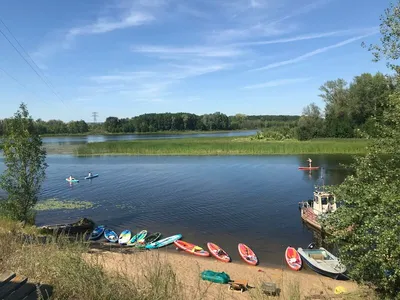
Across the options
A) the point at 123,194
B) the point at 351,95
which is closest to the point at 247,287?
the point at 123,194

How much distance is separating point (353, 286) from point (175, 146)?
179 feet

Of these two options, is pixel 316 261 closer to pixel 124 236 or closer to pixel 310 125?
pixel 124 236

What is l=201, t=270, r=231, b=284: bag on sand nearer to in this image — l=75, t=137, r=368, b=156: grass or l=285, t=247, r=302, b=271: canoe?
l=285, t=247, r=302, b=271: canoe

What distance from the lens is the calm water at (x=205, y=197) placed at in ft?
70.0

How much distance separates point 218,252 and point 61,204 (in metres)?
18.4

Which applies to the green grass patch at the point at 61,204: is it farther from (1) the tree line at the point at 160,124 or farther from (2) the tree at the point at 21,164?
(1) the tree line at the point at 160,124

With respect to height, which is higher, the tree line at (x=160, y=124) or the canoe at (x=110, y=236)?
the tree line at (x=160, y=124)

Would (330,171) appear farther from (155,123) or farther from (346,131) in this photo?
(155,123)

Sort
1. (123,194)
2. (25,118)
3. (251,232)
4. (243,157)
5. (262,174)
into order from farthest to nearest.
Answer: (243,157) < (262,174) < (123,194) < (251,232) < (25,118)

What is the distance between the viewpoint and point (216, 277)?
1401cm

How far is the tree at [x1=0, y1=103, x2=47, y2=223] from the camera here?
18359 millimetres

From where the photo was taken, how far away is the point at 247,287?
1365 centimetres

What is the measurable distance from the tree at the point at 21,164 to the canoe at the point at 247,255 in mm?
12459

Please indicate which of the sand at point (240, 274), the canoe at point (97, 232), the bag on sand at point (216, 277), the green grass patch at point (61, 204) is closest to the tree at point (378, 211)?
the sand at point (240, 274)
